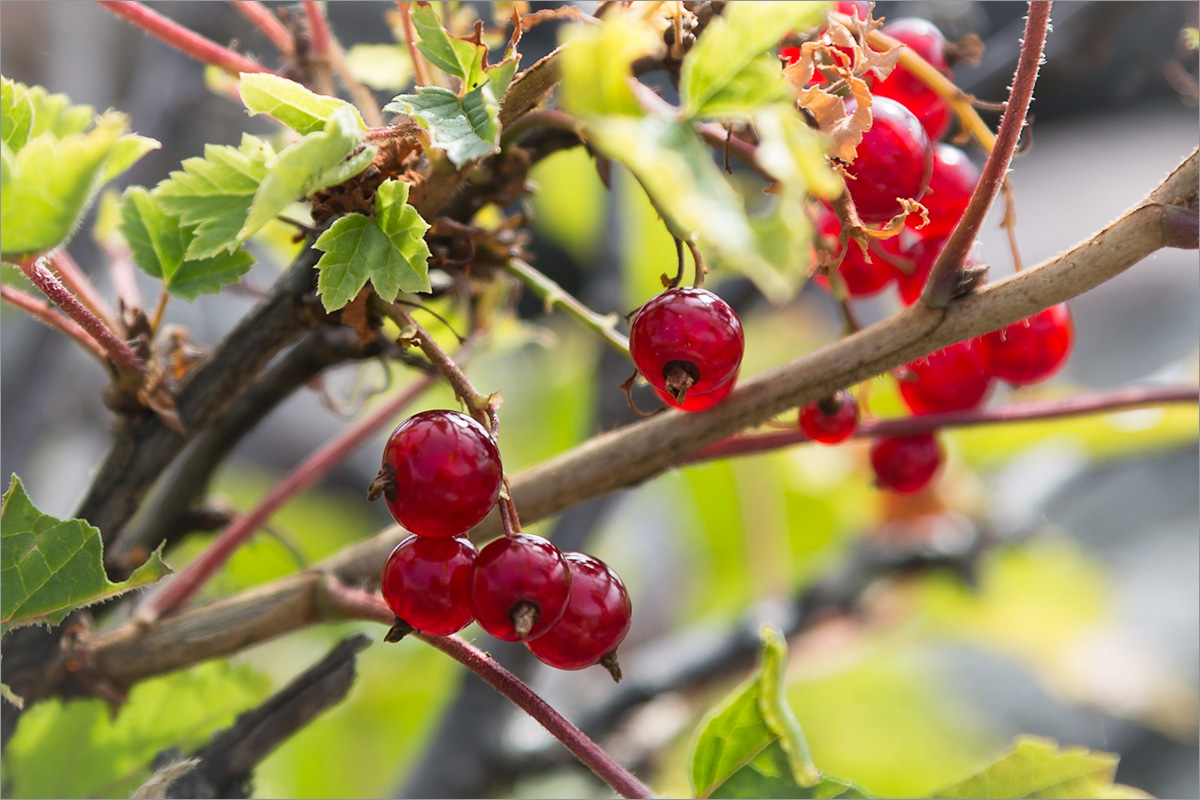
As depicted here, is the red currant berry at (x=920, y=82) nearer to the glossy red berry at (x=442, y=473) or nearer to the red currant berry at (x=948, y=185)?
the red currant berry at (x=948, y=185)

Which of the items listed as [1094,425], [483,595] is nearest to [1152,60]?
[1094,425]

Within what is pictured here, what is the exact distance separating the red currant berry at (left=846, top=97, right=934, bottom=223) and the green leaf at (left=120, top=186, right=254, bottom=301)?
0.25 meters

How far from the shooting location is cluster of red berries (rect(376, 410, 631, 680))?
0.31m

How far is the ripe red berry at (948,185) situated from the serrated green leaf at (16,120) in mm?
347

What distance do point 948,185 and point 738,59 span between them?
0.24 metres

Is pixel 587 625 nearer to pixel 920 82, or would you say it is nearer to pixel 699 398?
pixel 699 398

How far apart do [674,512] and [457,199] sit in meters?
0.99

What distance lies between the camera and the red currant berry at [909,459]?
1.81ft

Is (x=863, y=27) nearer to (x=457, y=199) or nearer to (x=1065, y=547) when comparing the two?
(x=457, y=199)

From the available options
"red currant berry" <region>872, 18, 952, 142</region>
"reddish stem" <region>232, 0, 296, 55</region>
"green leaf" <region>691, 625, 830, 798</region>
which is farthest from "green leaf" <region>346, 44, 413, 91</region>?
"green leaf" <region>691, 625, 830, 798</region>

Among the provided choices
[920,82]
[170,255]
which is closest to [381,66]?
[170,255]

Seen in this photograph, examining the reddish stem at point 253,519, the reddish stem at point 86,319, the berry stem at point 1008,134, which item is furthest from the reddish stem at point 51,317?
the berry stem at point 1008,134

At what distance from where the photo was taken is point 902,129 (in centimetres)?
36

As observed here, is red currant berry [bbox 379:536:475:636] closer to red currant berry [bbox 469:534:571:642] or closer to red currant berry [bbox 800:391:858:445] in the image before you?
red currant berry [bbox 469:534:571:642]
